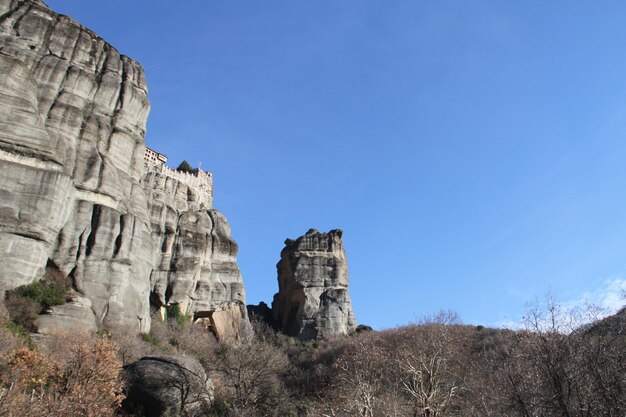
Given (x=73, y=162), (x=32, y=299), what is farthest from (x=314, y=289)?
(x=32, y=299)

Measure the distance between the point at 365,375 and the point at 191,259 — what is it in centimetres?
2312

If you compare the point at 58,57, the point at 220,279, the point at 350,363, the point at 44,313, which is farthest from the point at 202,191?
the point at 44,313

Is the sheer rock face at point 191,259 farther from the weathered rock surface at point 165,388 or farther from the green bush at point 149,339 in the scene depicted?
the weathered rock surface at point 165,388

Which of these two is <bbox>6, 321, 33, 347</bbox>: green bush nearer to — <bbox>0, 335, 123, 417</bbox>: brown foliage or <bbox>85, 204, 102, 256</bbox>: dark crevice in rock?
<bbox>0, 335, 123, 417</bbox>: brown foliage

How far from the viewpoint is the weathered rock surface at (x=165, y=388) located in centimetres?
2650

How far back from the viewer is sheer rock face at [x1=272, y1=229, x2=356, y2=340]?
64.8 meters

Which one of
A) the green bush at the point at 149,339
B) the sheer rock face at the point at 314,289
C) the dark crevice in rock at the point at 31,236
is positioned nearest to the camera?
the dark crevice in rock at the point at 31,236

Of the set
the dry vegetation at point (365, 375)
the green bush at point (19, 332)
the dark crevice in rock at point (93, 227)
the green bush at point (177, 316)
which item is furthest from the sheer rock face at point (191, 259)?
the green bush at point (19, 332)

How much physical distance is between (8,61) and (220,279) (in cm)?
2842

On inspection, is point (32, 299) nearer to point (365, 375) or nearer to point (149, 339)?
point (149, 339)

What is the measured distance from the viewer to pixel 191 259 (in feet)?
174

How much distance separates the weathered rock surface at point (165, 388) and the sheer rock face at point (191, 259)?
2150 centimetres

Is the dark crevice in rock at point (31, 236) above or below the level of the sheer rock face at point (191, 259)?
below

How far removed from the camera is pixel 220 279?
55.7 meters
